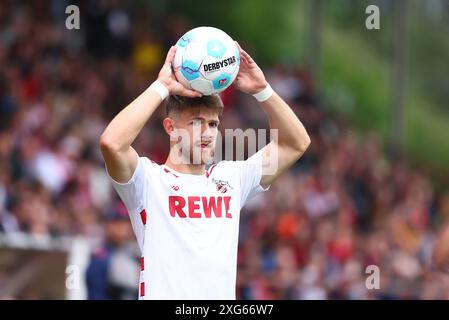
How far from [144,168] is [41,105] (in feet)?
33.9

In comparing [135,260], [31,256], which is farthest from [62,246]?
[135,260]

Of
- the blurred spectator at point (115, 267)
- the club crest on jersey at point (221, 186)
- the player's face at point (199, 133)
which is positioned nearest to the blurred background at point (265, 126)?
the blurred spectator at point (115, 267)

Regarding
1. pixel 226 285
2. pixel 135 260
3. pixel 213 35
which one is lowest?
pixel 135 260

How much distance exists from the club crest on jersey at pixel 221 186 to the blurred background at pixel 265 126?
129 inches

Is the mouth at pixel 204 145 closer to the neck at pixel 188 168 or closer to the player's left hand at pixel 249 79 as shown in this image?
the neck at pixel 188 168

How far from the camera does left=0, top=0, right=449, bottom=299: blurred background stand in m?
13.1

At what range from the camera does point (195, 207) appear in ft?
21.2

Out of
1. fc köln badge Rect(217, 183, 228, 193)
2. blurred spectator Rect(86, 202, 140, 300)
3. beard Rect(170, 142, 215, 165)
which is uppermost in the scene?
beard Rect(170, 142, 215, 165)

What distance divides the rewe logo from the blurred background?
11.1 feet

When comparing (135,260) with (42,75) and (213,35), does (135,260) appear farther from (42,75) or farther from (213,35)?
(42,75)

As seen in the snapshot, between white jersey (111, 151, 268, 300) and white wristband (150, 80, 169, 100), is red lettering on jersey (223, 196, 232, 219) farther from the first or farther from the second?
white wristband (150, 80, 169, 100)

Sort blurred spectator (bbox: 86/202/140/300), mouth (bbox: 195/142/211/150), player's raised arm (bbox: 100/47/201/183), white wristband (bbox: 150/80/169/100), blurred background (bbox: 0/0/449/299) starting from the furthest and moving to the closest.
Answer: blurred background (bbox: 0/0/449/299), blurred spectator (bbox: 86/202/140/300), mouth (bbox: 195/142/211/150), white wristband (bbox: 150/80/169/100), player's raised arm (bbox: 100/47/201/183)

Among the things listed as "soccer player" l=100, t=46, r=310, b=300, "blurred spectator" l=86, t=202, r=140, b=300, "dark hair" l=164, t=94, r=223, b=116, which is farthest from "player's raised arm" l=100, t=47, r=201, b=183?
"blurred spectator" l=86, t=202, r=140, b=300

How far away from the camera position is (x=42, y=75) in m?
17.5
